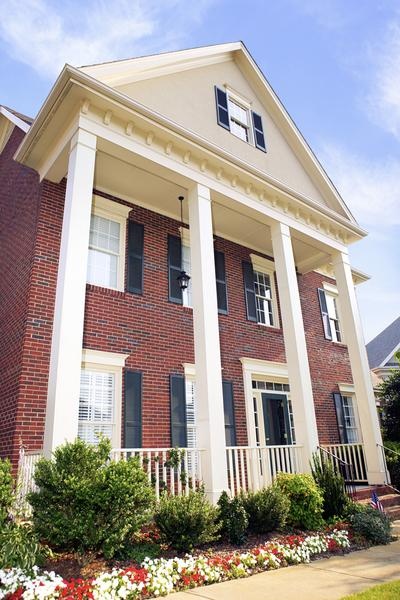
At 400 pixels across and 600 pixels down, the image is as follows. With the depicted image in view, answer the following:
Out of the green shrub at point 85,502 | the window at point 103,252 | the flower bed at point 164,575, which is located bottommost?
the flower bed at point 164,575

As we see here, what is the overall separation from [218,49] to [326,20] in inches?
129

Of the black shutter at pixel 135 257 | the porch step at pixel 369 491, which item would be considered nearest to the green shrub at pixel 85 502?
the black shutter at pixel 135 257

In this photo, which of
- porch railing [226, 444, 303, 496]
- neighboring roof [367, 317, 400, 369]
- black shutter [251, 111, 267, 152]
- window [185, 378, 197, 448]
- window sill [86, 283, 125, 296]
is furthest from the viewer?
neighboring roof [367, 317, 400, 369]

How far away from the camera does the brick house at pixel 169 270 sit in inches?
255

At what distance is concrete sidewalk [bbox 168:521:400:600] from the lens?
385 cm

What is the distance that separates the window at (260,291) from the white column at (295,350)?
6.76 ft

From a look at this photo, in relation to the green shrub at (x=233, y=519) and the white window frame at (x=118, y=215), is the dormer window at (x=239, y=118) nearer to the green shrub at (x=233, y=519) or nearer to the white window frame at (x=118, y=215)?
the white window frame at (x=118, y=215)

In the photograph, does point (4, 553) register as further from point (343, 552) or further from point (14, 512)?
point (343, 552)

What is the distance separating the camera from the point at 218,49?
33.7 ft

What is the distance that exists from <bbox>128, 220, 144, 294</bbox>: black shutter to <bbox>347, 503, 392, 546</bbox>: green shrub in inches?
217

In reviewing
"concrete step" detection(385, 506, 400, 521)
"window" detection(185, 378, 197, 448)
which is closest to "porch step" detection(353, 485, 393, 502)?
"concrete step" detection(385, 506, 400, 521)

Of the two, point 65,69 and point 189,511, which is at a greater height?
point 65,69

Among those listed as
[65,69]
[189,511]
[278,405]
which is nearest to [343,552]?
[189,511]

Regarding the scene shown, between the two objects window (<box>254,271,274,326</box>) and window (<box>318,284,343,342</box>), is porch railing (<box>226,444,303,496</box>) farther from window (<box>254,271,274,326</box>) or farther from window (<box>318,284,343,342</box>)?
window (<box>318,284,343,342</box>)
